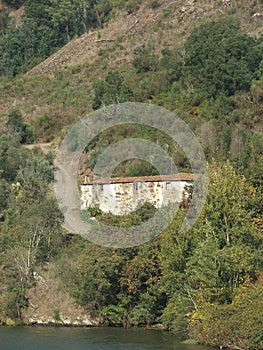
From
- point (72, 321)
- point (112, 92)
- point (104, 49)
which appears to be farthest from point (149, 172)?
point (104, 49)

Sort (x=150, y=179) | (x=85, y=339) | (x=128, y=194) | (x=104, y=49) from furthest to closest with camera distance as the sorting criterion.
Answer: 1. (x=104, y=49)
2. (x=128, y=194)
3. (x=150, y=179)
4. (x=85, y=339)

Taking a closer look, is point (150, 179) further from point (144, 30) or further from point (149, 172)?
point (144, 30)

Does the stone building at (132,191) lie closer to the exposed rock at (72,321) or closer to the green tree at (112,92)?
the exposed rock at (72,321)

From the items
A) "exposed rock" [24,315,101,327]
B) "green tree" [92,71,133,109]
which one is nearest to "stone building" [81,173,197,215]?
"exposed rock" [24,315,101,327]

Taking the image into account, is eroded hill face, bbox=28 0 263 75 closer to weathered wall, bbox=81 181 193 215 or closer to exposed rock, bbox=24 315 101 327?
weathered wall, bbox=81 181 193 215

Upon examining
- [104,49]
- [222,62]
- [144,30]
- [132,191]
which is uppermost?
[144,30]

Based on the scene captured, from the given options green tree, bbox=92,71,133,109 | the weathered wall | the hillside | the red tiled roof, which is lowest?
the weathered wall
